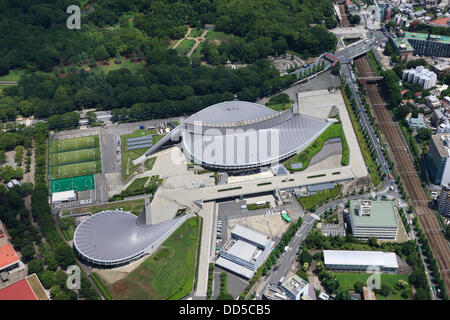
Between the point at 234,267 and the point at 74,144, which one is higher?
the point at 74,144

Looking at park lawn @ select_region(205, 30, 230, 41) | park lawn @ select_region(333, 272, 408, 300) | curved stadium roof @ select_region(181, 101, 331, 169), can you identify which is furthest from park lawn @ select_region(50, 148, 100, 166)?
park lawn @ select_region(205, 30, 230, 41)

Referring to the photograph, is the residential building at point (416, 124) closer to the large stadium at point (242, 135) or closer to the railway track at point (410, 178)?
the railway track at point (410, 178)

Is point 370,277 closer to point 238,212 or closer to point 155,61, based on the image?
point 238,212

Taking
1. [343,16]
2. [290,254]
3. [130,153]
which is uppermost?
[343,16]

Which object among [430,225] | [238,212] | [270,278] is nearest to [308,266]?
[270,278]

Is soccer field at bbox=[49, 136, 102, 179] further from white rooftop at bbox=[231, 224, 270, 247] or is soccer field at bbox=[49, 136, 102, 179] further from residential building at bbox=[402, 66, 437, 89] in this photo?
residential building at bbox=[402, 66, 437, 89]

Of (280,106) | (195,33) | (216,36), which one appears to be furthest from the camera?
(195,33)

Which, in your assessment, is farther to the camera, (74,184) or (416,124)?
(416,124)

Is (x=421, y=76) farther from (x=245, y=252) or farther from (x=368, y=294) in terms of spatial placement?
(x=245, y=252)

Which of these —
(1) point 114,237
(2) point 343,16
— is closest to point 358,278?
(1) point 114,237
